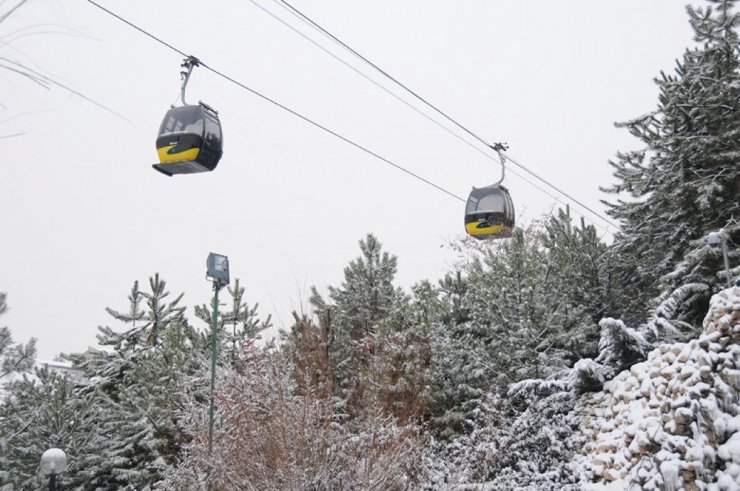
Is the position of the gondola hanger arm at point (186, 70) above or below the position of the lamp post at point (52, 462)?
above

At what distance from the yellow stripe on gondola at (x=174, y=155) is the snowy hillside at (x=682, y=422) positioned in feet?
20.4

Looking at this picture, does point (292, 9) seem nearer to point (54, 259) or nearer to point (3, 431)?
point (54, 259)

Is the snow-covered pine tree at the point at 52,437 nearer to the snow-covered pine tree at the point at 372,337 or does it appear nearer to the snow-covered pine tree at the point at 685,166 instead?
the snow-covered pine tree at the point at 372,337

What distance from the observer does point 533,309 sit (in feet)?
33.9

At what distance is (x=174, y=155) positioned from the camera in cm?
664

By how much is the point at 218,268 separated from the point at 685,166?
30.0 ft

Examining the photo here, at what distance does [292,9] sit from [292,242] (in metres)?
13.4

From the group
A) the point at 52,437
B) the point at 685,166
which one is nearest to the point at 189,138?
the point at 52,437

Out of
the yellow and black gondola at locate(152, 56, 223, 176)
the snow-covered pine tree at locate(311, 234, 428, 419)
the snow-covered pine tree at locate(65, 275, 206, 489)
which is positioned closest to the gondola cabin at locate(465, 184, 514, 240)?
the snow-covered pine tree at locate(311, 234, 428, 419)

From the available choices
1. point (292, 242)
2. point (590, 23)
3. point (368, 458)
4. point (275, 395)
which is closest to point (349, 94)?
point (590, 23)

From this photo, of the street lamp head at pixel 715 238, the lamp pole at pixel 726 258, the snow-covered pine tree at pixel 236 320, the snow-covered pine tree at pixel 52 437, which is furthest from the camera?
the snow-covered pine tree at pixel 236 320

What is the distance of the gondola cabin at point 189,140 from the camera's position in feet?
21.4

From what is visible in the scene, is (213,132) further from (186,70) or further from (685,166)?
(685,166)

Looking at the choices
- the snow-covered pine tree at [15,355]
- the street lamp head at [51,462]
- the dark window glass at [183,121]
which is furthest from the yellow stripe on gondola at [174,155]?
the snow-covered pine tree at [15,355]
